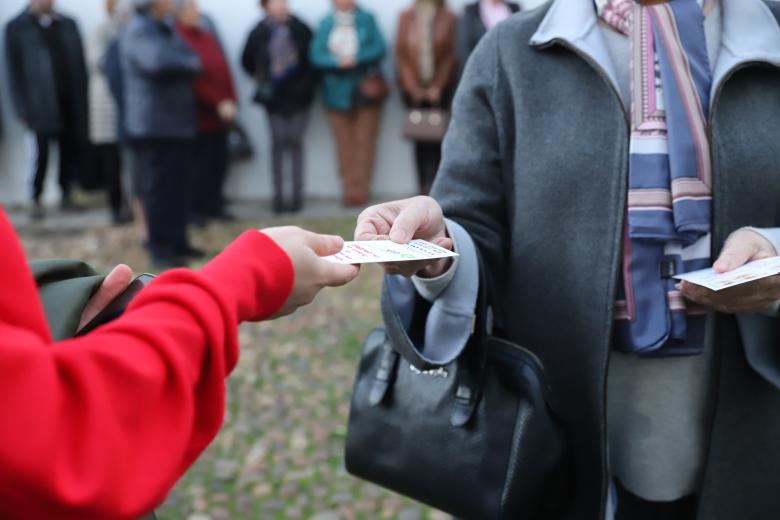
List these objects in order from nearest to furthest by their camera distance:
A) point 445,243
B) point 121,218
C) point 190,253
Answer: point 445,243, point 190,253, point 121,218

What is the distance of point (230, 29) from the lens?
1009cm

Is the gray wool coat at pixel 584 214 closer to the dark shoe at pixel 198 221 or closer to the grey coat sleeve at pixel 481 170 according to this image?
the grey coat sleeve at pixel 481 170

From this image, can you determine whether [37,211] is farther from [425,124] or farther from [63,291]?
[63,291]

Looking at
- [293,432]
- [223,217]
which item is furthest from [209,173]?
[293,432]

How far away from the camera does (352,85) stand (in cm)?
948

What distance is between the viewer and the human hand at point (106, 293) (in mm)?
1484

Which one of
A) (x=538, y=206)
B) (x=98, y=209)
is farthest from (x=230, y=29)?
(x=538, y=206)

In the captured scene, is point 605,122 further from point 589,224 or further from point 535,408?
point 535,408

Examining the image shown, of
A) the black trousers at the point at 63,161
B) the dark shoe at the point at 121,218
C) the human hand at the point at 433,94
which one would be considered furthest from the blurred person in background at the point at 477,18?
the black trousers at the point at 63,161

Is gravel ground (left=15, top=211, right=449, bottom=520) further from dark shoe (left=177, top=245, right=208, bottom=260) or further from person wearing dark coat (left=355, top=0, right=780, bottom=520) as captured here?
person wearing dark coat (left=355, top=0, right=780, bottom=520)

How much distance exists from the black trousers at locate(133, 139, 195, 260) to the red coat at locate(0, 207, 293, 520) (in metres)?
6.04

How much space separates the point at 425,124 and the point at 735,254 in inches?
297

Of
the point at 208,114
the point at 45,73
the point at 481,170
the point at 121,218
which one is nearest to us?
the point at 481,170

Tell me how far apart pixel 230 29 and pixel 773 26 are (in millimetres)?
8834
